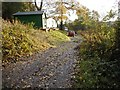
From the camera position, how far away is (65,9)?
144 ft

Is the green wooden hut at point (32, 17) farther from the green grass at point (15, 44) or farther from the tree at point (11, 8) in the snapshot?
the green grass at point (15, 44)

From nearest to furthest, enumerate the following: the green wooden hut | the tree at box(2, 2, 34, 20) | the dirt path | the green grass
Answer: the dirt path < the green grass < the green wooden hut < the tree at box(2, 2, 34, 20)

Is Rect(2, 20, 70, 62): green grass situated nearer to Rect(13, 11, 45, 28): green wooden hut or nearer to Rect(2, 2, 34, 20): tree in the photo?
Rect(13, 11, 45, 28): green wooden hut

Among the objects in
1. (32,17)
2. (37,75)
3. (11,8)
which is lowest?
(37,75)

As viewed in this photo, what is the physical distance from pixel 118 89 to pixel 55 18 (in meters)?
39.7

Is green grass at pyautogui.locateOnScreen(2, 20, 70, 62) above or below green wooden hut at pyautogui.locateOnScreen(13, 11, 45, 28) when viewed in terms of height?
below

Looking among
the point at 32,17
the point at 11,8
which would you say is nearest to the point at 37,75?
the point at 32,17

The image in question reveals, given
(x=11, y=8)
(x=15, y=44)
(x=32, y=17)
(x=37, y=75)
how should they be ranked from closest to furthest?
(x=37, y=75) → (x=15, y=44) → (x=32, y=17) → (x=11, y=8)

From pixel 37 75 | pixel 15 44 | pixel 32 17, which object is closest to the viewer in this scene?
pixel 37 75

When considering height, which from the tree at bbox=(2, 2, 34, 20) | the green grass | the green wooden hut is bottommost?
the green grass

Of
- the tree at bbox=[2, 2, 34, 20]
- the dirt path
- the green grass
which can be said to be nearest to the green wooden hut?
A: the tree at bbox=[2, 2, 34, 20]

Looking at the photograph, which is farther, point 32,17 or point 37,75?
point 32,17

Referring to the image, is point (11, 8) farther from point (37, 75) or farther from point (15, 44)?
point (37, 75)

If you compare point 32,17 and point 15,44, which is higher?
point 32,17
